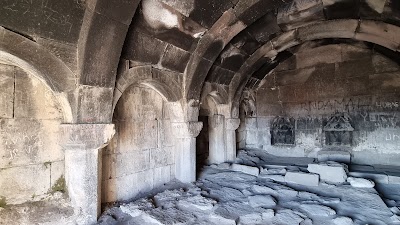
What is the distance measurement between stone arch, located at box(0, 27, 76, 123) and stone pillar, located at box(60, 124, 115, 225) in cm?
21

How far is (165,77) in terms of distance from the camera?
395cm

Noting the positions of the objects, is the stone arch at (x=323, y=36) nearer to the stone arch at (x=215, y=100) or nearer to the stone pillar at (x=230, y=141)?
the stone arch at (x=215, y=100)

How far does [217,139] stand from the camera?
6.28m

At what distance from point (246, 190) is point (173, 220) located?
1.72 metres

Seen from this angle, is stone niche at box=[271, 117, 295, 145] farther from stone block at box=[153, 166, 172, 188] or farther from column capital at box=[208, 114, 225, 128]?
stone block at box=[153, 166, 172, 188]

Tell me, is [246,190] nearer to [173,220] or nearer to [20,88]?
[173,220]

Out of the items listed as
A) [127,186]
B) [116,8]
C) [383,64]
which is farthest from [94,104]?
[383,64]

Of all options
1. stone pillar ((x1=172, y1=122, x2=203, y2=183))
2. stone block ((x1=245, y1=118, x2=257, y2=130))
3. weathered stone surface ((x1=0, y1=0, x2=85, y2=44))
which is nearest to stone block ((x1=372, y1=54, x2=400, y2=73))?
stone block ((x1=245, y1=118, x2=257, y2=130))

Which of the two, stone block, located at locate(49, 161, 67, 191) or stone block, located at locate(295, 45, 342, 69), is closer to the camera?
stone block, located at locate(49, 161, 67, 191)

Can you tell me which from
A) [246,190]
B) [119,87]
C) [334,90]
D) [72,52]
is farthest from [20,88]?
[334,90]

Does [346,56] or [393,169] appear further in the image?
[346,56]

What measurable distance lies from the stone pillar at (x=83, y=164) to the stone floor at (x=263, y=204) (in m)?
0.30

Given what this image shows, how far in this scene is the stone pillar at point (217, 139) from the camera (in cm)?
623

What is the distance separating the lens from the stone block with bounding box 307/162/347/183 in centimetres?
451
